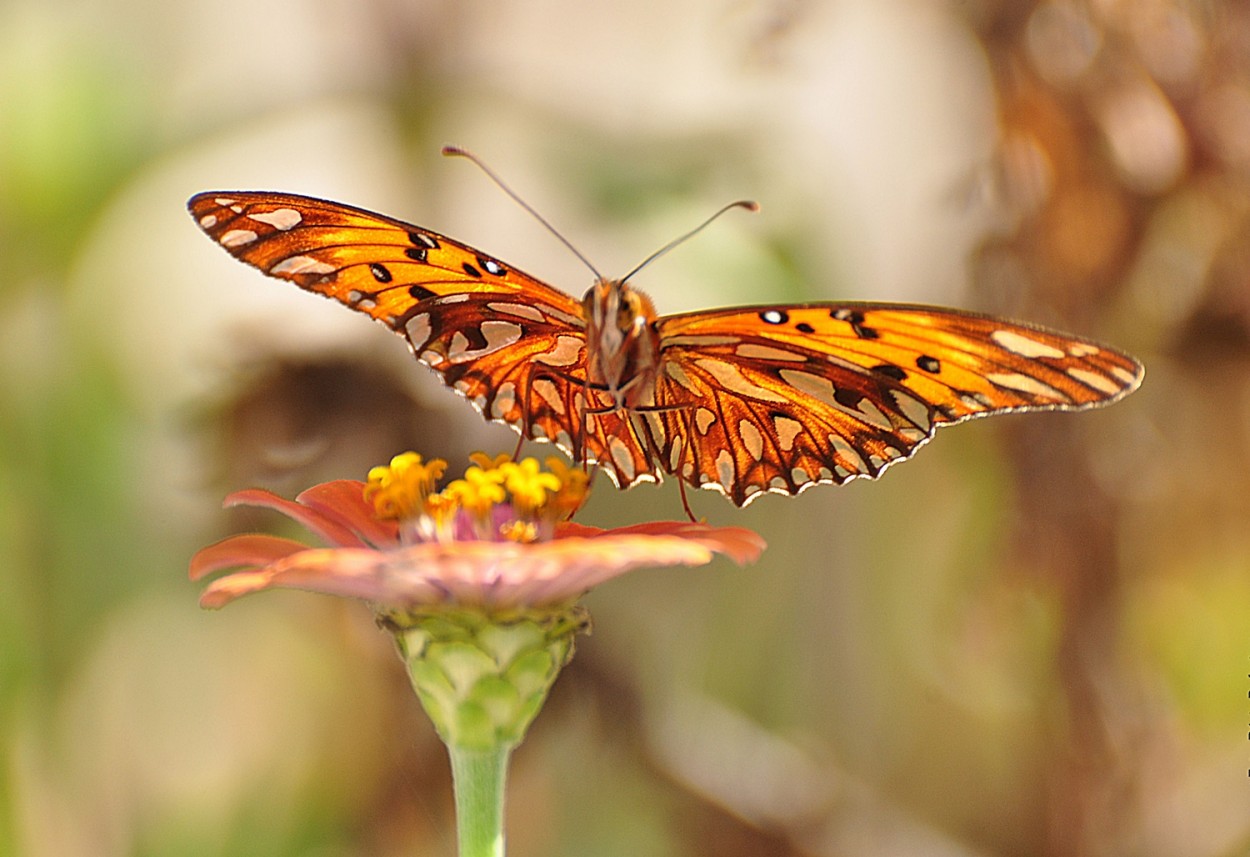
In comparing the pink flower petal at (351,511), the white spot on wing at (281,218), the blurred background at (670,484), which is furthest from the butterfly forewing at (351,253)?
the blurred background at (670,484)

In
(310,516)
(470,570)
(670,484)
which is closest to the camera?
(470,570)

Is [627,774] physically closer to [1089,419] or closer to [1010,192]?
[1089,419]

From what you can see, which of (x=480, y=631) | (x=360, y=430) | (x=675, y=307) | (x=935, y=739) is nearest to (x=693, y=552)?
(x=480, y=631)

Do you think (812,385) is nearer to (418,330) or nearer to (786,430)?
(786,430)

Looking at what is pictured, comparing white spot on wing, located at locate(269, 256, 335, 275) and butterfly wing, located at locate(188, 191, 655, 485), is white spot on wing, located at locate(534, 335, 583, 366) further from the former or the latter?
white spot on wing, located at locate(269, 256, 335, 275)

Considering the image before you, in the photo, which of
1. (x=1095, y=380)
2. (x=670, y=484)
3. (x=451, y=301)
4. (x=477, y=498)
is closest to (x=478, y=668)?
(x=477, y=498)

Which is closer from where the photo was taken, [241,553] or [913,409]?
[241,553]

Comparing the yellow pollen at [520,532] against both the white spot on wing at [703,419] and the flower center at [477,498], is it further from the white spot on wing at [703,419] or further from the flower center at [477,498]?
the white spot on wing at [703,419]

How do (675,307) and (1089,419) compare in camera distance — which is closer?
(1089,419)

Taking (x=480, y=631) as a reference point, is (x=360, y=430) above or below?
above
